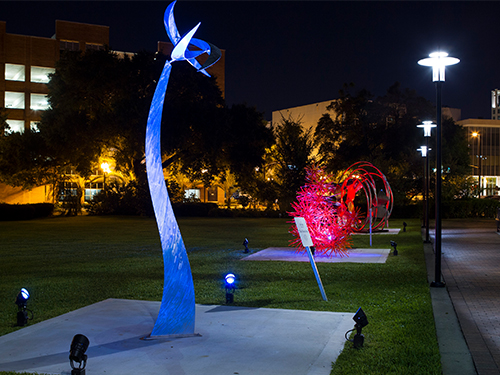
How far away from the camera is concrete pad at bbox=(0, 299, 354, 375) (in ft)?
17.5

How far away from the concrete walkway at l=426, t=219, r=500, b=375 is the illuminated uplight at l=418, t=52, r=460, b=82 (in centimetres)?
439

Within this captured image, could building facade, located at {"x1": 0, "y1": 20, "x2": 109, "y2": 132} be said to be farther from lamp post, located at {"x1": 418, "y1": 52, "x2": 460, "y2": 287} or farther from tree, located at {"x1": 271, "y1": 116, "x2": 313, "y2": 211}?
lamp post, located at {"x1": 418, "y1": 52, "x2": 460, "y2": 287}

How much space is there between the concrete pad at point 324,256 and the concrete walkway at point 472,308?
1529 millimetres

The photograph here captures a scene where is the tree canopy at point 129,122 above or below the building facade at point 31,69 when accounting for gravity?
below

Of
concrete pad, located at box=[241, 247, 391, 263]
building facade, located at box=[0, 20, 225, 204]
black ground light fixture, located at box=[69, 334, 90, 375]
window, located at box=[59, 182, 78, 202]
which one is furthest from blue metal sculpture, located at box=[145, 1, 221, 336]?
building facade, located at box=[0, 20, 225, 204]

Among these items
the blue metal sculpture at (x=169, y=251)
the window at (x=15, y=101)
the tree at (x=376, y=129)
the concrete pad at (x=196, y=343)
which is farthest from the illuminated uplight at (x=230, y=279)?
the window at (x=15, y=101)

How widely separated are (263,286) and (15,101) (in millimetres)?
60271

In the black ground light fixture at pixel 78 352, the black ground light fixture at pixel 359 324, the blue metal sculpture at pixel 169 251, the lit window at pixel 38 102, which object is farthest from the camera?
the lit window at pixel 38 102

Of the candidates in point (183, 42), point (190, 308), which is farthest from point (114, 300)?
point (183, 42)

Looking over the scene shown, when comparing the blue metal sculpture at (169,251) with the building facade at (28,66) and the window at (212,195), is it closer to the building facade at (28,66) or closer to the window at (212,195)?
the building facade at (28,66)

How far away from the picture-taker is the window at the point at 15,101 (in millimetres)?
61744

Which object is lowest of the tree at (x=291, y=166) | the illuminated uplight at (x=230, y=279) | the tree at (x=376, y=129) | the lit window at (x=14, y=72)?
the illuminated uplight at (x=230, y=279)

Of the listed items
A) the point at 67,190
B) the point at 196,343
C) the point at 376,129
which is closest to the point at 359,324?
the point at 196,343

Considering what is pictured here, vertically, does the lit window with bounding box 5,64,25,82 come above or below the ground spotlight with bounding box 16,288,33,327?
above
